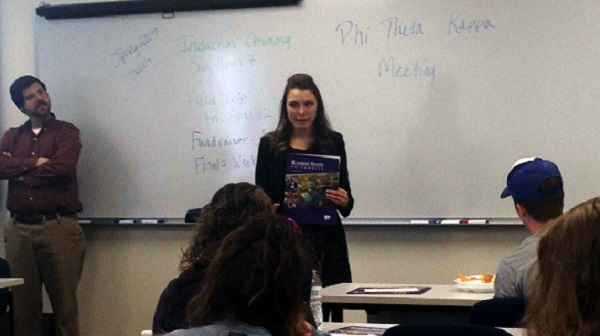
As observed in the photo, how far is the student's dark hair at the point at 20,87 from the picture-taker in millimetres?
5277

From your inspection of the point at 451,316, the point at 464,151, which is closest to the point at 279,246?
the point at 451,316

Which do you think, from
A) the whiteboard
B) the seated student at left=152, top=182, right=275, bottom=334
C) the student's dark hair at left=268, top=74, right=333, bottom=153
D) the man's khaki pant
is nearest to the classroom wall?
the whiteboard

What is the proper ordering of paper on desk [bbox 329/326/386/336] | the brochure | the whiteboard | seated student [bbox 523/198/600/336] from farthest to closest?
the whiteboard
the brochure
paper on desk [bbox 329/326/386/336]
seated student [bbox 523/198/600/336]

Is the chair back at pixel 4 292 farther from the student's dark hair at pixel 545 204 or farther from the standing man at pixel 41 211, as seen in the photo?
the student's dark hair at pixel 545 204

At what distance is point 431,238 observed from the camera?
488 cm

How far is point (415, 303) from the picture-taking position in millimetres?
3268

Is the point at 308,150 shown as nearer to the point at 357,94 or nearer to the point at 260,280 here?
the point at 357,94

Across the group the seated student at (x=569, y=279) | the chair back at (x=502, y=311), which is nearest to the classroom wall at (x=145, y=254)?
the chair back at (x=502, y=311)

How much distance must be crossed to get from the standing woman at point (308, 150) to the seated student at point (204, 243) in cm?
166

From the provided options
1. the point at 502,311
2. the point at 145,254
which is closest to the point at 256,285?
the point at 502,311

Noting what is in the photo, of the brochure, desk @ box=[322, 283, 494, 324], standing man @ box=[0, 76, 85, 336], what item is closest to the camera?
desk @ box=[322, 283, 494, 324]

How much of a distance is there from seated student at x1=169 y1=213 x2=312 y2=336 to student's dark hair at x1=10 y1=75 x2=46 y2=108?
4.07 meters

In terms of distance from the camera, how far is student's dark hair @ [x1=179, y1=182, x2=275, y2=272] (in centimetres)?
223

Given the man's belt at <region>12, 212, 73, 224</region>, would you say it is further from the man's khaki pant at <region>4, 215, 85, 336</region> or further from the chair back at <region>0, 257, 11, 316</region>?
the chair back at <region>0, 257, 11, 316</region>
